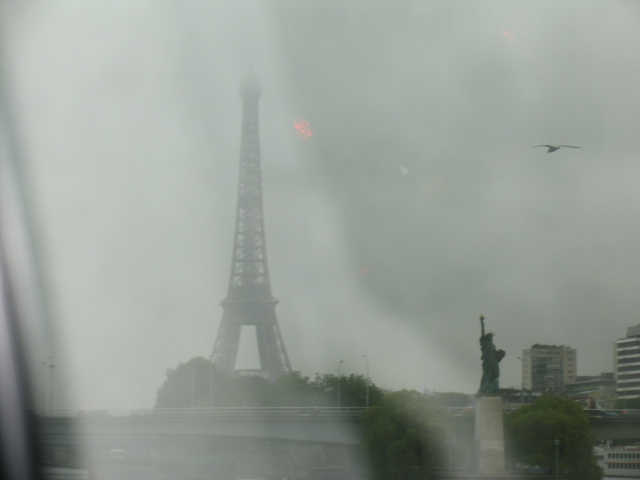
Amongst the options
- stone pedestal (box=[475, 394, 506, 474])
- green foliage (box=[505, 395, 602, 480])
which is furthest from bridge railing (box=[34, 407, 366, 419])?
stone pedestal (box=[475, 394, 506, 474])

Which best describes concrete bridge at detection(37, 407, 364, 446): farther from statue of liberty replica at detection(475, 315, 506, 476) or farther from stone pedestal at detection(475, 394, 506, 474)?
stone pedestal at detection(475, 394, 506, 474)

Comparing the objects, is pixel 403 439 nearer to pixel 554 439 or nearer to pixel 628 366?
pixel 554 439

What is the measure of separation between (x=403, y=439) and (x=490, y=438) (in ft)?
47.4

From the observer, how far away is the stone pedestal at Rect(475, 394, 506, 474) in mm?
49594

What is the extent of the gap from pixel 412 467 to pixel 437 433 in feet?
14.2

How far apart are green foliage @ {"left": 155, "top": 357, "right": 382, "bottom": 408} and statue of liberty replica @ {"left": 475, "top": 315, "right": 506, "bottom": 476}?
1847 inches

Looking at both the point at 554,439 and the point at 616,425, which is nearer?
the point at 554,439

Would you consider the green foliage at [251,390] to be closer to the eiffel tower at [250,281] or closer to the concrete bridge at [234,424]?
the eiffel tower at [250,281]

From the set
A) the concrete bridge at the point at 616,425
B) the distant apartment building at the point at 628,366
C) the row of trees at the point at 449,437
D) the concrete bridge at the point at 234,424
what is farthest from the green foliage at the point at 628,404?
the concrete bridge at the point at 234,424

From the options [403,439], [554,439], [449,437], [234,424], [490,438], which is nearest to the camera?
[490,438]

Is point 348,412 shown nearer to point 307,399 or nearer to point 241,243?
point 307,399

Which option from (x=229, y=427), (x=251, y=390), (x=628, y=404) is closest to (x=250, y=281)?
(x=251, y=390)

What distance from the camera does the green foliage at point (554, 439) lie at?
63312 mm

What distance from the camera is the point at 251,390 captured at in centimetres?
11131
